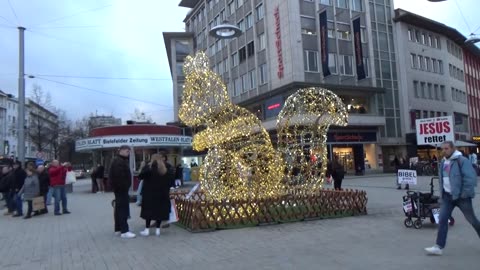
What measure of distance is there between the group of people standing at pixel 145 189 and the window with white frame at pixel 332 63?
3102cm

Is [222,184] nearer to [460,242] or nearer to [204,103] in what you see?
[204,103]

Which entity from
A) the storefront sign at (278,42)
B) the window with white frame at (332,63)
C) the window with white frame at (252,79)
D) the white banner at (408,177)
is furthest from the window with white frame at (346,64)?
the white banner at (408,177)

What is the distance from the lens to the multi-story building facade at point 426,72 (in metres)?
43.8

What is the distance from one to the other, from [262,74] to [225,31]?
74.8 feet

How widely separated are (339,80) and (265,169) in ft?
95.7

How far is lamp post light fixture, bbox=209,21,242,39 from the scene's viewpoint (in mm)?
18000

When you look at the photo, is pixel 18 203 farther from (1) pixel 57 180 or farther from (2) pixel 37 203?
(1) pixel 57 180

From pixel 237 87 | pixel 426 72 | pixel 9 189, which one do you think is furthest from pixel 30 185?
pixel 426 72

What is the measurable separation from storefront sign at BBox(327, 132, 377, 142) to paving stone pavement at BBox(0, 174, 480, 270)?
2741cm

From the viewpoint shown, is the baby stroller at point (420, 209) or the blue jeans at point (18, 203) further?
the blue jeans at point (18, 203)

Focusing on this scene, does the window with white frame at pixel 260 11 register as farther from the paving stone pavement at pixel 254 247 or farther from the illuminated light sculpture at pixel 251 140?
the paving stone pavement at pixel 254 247

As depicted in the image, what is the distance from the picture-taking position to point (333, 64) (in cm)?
3866

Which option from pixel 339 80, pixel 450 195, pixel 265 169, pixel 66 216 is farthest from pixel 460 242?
pixel 339 80

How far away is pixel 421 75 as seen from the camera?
151ft
